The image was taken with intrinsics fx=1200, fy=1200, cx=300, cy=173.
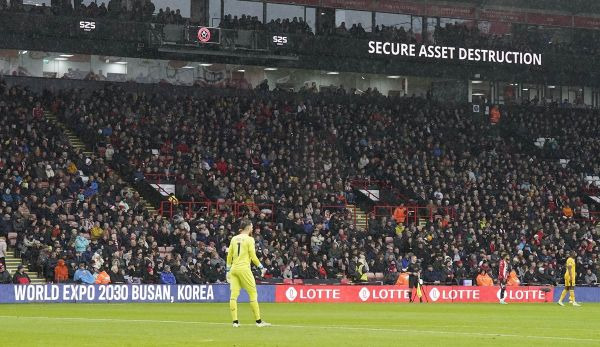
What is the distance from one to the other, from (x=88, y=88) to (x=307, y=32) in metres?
10.4

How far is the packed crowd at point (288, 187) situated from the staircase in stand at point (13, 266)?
0.37 m

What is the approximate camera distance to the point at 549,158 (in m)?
61.6

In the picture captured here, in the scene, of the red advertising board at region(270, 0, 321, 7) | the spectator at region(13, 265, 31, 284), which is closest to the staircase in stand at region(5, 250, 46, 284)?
the spectator at region(13, 265, 31, 284)

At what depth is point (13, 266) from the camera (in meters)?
39.7

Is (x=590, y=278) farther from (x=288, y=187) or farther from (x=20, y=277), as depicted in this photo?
(x=20, y=277)

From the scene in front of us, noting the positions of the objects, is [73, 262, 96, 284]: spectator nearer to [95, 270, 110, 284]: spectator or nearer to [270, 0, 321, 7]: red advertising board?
[95, 270, 110, 284]: spectator

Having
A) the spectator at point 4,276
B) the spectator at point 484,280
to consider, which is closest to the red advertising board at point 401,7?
the spectator at point 484,280

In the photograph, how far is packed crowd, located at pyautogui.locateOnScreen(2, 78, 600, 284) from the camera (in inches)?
1624

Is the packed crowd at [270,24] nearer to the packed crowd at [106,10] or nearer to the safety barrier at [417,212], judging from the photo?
the packed crowd at [106,10]

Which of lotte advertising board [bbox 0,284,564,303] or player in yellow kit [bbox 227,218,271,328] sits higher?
player in yellow kit [bbox 227,218,271,328]

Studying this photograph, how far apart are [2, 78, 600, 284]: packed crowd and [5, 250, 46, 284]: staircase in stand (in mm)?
373

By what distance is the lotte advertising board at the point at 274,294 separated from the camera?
36.0 meters

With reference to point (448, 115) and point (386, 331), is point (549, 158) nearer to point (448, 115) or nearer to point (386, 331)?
point (448, 115)

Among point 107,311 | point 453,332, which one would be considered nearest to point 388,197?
point 107,311
